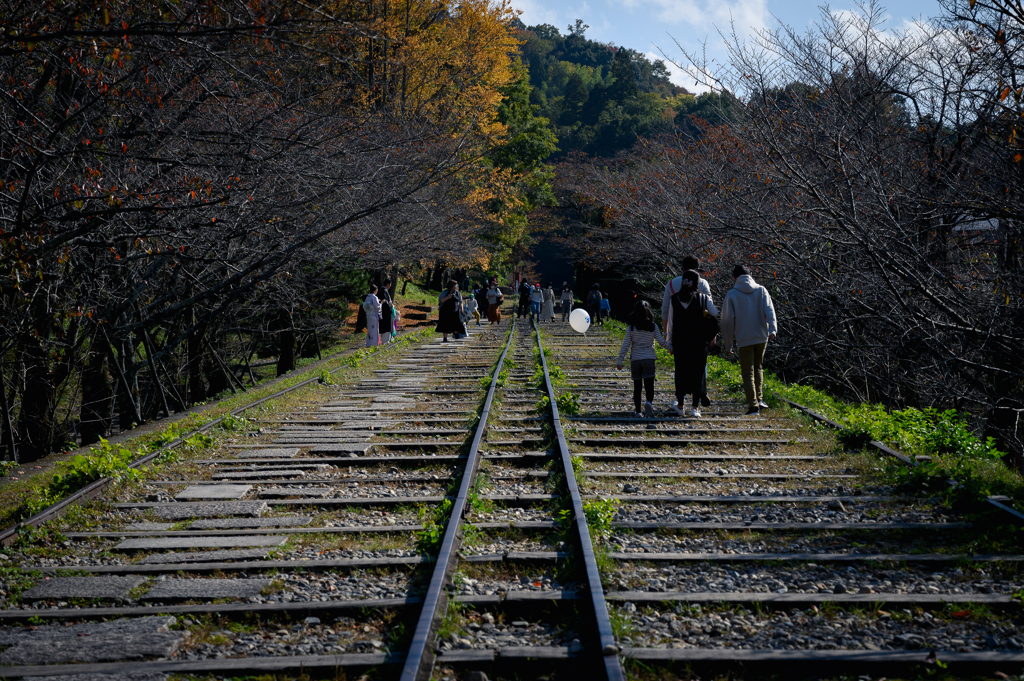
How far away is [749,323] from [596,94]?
85697 mm

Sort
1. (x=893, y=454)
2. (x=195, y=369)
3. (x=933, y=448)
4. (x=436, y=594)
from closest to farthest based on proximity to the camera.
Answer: (x=436, y=594) < (x=893, y=454) < (x=933, y=448) < (x=195, y=369)

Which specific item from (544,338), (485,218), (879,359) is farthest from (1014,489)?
(485,218)

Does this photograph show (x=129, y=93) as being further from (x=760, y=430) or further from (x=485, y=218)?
(x=485, y=218)

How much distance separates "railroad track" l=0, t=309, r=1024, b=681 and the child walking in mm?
1875

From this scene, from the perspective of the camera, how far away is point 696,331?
33.9 ft

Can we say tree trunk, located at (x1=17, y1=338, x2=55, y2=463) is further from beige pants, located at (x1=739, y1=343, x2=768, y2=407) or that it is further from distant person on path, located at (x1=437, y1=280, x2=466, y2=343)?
distant person on path, located at (x1=437, y1=280, x2=466, y2=343)

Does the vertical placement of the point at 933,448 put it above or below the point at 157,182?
below

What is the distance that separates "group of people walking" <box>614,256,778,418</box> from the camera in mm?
10312

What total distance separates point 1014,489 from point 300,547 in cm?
529

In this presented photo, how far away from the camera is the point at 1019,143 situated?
32.7 feet

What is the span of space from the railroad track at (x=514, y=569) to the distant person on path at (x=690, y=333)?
177 cm

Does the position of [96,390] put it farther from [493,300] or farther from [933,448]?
[493,300]

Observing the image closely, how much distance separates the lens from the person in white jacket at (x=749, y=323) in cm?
1034

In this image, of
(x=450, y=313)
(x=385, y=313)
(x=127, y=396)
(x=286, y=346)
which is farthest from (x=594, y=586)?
(x=385, y=313)
